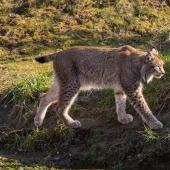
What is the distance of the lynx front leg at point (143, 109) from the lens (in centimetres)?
796

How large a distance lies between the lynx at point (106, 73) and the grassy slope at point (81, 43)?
329mm

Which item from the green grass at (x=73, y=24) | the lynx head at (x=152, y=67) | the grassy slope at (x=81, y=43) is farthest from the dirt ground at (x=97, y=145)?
the green grass at (x=73, y=24)

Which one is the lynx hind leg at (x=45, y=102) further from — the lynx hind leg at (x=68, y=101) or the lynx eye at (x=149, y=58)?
the lynx eye at (x=149, y=58)

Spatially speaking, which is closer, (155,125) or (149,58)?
(155,125)

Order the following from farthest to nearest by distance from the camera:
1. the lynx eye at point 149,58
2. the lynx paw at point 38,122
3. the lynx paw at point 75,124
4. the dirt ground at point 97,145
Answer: the lynx paw at point 38,122
the lynx paw at point 75,124
the lynx eye at point 149,58
the dirt ground at point 97,145

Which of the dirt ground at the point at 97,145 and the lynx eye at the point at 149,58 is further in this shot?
the lynx eye at the point at 149,58

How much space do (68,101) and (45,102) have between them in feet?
1.74

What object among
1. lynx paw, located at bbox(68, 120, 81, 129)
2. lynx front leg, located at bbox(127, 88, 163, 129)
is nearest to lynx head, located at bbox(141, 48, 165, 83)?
lynx front leg, located at bbox(127, 88, 163, 129)

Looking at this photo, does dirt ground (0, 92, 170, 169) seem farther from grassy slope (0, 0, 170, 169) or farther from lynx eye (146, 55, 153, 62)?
lynx eye (146, 55, 153, 62)

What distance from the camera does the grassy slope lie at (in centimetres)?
785

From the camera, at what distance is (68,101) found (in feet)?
27.9

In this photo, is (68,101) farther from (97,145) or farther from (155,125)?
(155,125)

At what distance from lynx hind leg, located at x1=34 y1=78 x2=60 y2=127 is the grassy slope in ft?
0.96

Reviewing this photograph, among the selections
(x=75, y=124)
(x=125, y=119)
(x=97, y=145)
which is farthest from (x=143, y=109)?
(x=75, y=124)
